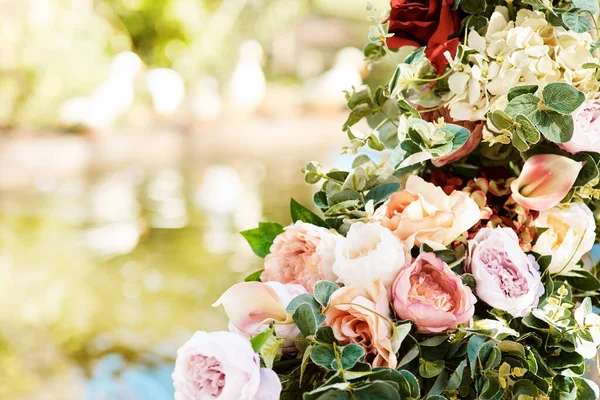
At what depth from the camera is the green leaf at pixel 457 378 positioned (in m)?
0.40

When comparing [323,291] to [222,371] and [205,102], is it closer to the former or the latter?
[222,371]

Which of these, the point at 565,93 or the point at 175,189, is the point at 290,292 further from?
the point at 175,189

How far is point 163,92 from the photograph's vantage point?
4992mm

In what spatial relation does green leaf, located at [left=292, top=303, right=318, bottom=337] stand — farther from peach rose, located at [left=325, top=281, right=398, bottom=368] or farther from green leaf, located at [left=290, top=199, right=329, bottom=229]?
green leaf, located at [left=290, top=199, right=329, bottom=229]

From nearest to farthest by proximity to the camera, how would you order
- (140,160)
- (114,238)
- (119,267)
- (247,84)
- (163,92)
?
(119,267), (114,238), (140,160), (163,92), (247,84)

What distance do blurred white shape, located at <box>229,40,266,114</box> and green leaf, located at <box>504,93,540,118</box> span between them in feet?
16.2

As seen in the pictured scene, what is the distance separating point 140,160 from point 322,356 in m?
4.32

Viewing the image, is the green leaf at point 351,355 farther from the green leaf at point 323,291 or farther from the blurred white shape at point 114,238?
the blurred white shape at point 114,238

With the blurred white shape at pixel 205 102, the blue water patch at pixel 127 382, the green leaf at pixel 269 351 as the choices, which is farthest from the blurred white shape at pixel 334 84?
the green leaf at pixel 269 351

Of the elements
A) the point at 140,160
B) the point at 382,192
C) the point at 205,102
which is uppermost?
the point at 382,192

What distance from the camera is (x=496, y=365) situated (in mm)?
404

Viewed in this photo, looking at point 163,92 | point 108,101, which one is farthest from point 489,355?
point 163,92

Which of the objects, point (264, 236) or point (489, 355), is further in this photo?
point (264, 236)

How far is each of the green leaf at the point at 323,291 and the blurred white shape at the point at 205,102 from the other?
15.5ft
